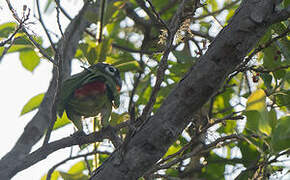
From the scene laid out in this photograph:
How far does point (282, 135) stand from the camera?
1686mm

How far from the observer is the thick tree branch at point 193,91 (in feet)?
4.91

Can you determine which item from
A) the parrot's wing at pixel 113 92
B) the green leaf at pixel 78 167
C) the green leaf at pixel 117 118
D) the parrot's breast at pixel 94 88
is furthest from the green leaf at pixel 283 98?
the green leaf at pixel 78 167

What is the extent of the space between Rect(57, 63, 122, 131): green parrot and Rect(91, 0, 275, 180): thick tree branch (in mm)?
1011

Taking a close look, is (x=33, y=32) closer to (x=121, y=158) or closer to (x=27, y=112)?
(x=121, y=158)

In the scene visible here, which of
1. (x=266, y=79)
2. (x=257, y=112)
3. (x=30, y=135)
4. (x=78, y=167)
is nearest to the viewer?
(x=257, y=112)

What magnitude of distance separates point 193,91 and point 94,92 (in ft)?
3.96

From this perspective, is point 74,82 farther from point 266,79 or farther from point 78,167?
point 266,79

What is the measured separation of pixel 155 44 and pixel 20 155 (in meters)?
1.06

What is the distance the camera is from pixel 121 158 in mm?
1521

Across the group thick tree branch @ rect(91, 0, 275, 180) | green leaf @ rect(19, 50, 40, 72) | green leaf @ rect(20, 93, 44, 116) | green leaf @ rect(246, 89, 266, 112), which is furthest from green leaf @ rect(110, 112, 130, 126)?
green leaf @ rect(19, 50, 40, 72)

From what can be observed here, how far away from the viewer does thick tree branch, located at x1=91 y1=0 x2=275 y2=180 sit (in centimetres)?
150

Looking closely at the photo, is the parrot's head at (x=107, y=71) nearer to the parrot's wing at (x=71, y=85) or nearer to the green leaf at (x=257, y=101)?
the parrot's wing at (x=71, y=85)

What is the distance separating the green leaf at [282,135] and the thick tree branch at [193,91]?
16.1 inches

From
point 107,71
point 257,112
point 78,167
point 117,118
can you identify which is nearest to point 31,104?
point 78,167
